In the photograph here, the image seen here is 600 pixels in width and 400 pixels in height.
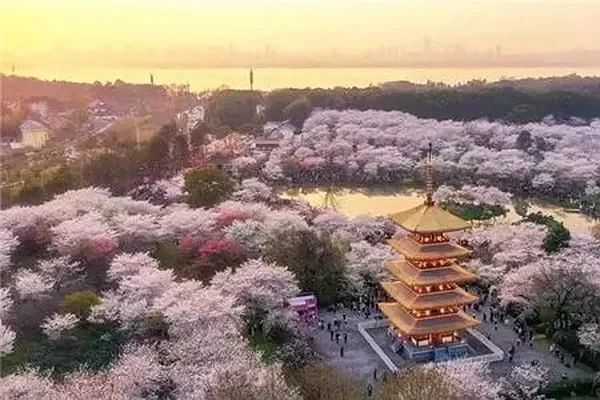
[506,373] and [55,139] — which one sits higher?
[55,139]

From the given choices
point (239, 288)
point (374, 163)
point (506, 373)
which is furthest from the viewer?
point (374, 163)

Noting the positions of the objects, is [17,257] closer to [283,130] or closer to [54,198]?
[54,198]

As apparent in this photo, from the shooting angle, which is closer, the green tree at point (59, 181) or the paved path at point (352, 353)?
the paved path at point (352, 353)

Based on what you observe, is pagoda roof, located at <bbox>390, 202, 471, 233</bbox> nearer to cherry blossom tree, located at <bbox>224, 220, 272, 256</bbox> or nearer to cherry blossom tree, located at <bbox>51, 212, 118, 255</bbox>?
cherry blossom tree, located at <bbox>224, 220, 272, 256</bbox>

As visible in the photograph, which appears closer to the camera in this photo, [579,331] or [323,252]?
[579,331]

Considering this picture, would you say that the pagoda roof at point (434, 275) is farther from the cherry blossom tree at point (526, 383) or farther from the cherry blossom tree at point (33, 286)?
the cherry blossom tree at point (33, 286)

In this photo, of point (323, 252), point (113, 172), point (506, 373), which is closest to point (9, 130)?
point (113, 172)

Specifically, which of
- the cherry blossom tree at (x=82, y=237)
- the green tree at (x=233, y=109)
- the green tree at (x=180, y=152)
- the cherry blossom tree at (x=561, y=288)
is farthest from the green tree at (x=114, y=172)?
the green tree at (x=233, y=109)

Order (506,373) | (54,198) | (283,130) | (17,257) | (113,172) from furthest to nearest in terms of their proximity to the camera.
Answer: (283,130)
(113,172)
(54,198)
(17,257)
(506,373)
